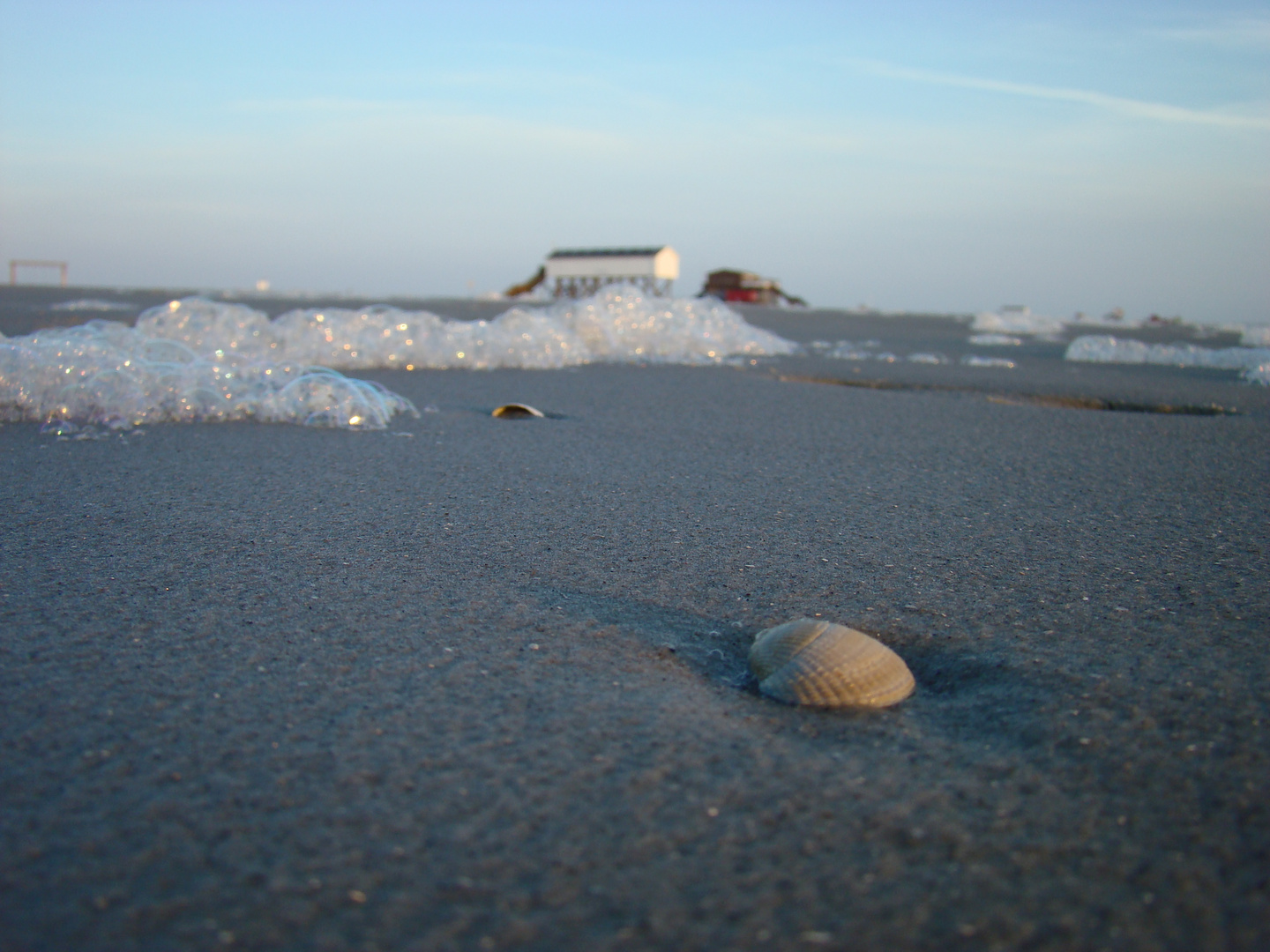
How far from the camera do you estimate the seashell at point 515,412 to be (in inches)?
154

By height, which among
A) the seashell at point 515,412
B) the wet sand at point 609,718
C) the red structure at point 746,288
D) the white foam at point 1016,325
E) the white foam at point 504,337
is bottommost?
the wet sand at point 609,718

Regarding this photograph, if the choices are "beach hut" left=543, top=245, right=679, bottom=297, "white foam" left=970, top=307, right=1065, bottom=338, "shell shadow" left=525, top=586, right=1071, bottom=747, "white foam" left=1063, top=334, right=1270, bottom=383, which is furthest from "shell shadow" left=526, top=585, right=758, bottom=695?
"beach hut" left=543, top=245, right=679, bottom=297

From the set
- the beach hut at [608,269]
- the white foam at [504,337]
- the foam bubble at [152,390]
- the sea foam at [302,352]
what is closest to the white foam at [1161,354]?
the sea foam at [302,352]

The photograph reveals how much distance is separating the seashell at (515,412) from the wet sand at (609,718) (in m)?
1.24

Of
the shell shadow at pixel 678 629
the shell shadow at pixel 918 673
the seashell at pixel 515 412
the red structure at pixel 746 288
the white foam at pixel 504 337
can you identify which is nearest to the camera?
the shell shadow at pixel 918 673

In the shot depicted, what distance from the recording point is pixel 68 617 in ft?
5.11

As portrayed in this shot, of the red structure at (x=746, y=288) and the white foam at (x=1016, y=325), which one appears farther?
the red structure at (x=746, y=288)

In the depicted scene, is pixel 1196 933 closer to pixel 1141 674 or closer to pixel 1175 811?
pixel 1175 811

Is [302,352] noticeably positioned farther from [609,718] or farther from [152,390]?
[609,718]

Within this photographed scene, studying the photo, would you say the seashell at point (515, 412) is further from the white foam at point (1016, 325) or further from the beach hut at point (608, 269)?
the beach hut at point (608, 269)

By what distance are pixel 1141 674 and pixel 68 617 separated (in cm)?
186

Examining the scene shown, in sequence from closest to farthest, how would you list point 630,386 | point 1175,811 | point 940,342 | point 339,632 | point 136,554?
point 1175,811, point 339,632, point 136,554, point 630,386, point 940,342

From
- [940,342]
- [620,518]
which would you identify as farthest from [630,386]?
[940,342]

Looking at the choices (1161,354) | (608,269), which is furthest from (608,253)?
(1161,354)
